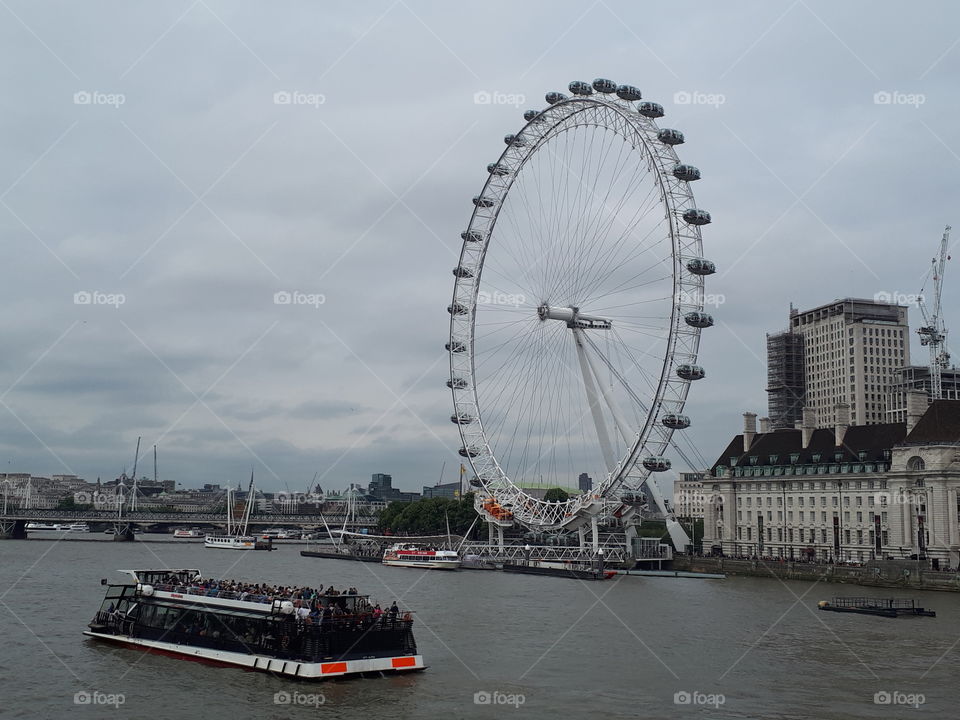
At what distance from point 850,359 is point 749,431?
74.7 m

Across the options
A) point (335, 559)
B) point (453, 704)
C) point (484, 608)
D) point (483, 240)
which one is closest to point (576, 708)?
point (453, 704)

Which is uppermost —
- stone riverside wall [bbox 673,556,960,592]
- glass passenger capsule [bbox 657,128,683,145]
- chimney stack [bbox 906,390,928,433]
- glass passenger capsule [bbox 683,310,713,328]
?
glass passenger capsule [bbox 657,128,683,145]

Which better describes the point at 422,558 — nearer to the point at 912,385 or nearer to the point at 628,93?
the point at 628,93

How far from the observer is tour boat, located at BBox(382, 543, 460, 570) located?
319ft

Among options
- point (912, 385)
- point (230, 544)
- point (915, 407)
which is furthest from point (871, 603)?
point (912, 385)

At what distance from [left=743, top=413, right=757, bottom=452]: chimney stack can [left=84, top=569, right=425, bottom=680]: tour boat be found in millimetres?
72852

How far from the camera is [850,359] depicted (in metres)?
169

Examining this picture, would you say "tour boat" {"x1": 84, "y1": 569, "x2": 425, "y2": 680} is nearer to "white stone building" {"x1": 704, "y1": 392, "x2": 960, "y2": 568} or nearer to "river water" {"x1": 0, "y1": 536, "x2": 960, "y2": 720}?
"river water" {"x1": 0, "y1": 536, "x2": 960, "y2": 720}

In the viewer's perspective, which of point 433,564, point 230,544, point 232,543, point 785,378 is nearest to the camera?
point 433,564

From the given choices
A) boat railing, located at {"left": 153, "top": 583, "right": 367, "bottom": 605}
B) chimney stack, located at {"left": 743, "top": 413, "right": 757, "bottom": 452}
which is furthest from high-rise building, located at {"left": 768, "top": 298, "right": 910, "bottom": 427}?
boat railing, located at {"left": 153, "top": 583, "right": 367, "bottom": 605}

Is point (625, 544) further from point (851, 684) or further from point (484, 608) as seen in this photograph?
point (851, 684)

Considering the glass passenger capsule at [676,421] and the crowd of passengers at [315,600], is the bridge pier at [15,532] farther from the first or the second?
the crowd of passengers at [315,600]

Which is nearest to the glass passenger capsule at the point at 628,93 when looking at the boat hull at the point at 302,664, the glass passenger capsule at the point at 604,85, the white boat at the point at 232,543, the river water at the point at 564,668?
the glass passenger capsule at the point at 604,85

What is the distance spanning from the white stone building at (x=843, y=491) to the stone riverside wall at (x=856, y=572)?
5033mm
